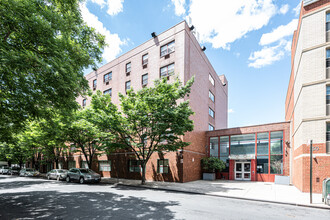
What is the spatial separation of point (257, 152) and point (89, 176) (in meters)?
19.0

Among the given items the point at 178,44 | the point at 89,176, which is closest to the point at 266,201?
the point at 89,176

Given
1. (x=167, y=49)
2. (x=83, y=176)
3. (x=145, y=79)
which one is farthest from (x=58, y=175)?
(x=167, y=49)

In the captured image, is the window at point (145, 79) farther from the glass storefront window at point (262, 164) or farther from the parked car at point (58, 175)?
the glass storefront window at point (262, 164)

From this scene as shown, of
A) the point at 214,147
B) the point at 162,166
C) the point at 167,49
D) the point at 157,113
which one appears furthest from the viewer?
the point at 214,147

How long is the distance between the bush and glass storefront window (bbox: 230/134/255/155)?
2306mm

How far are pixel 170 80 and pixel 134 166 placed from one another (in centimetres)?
1169

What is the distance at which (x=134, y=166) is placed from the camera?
2428cm

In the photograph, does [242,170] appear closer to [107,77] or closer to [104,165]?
[104,165]

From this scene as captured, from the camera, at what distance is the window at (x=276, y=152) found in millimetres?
21109

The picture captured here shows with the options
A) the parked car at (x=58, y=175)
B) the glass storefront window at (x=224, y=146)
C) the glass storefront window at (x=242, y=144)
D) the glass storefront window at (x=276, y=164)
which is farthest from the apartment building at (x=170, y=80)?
the glass storefront window at (x=276, y=164)

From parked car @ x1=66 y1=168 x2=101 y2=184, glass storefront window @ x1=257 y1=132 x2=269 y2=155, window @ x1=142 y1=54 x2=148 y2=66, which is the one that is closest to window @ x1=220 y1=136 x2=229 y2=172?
glass storefront window @ x1=257 y1=132 x2=269 y2=155

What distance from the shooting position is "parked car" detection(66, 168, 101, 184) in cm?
1936

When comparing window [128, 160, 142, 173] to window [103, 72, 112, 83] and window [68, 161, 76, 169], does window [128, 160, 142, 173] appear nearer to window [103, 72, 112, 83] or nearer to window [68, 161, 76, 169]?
window [103, 72, 112, 83]

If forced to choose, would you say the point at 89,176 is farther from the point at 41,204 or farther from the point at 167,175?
the point at 41,204
